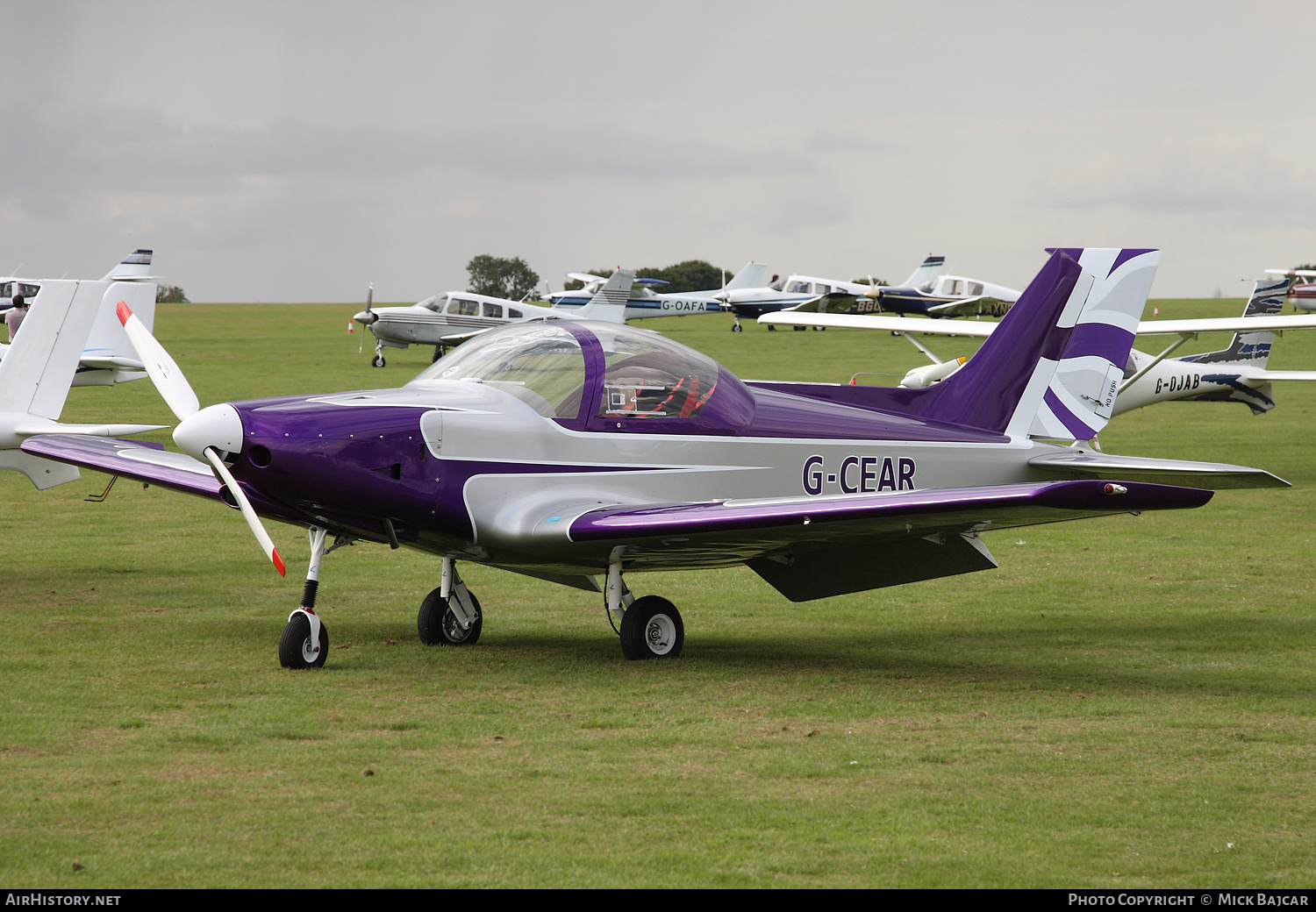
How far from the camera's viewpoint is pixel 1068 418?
40.5 ft

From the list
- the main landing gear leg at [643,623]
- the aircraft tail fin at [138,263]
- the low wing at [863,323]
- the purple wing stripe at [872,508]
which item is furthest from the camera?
the aircraft tail fin at [138,263]

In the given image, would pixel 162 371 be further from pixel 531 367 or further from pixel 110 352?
pixel 110 352

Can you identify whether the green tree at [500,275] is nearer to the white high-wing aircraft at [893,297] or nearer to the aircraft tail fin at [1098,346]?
the white high-wing aircraft at [893,297]

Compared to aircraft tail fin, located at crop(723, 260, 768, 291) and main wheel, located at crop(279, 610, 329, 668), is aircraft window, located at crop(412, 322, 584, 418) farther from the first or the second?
aircraft tail fin, located at crop(723, 260, 768, 291)

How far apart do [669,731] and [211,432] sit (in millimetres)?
3118

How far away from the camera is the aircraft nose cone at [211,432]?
24.9 feet

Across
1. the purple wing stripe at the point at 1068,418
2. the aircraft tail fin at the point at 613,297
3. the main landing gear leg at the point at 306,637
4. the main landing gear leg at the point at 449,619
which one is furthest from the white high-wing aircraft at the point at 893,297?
the main landing gear leg at the point at 306,637

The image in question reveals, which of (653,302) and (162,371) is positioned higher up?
(653,302)

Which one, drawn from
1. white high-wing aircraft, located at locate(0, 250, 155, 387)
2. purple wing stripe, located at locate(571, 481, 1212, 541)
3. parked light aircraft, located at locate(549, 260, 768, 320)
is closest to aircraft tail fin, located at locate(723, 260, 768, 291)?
parked light aircraft, located at locate(549, 260, 768, 320)

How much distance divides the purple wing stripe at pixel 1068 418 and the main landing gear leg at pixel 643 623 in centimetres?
495

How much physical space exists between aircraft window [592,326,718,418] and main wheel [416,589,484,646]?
187 centimetres

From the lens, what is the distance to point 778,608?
11.5 metres

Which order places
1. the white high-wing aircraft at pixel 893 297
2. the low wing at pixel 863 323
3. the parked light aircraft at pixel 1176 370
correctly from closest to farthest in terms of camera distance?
the low wing at pixel 863 323, the parked light aircraft at pixel 1176 370, the white high-wing aircraft at pixel 893 297

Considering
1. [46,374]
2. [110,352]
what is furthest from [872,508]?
[110,352]
